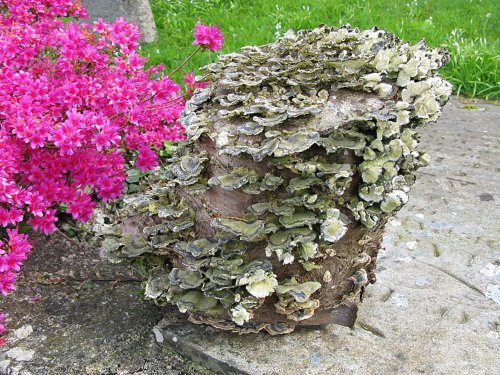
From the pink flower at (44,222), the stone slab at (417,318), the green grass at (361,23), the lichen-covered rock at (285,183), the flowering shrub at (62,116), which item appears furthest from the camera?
the green grass at (361,23)

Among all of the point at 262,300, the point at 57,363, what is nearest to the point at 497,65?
the point at 262,300

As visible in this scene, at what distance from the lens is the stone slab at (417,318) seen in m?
1.85

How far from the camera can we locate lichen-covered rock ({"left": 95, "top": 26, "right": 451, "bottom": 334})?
1635 mm

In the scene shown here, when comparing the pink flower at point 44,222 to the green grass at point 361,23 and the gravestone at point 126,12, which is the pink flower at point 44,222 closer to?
the green grass at point 361,23

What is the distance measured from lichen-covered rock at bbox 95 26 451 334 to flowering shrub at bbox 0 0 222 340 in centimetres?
36

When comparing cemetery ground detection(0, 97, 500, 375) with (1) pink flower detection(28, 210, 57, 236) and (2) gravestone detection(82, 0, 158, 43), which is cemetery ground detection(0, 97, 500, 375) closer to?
(1) pink flower detection(28, 210, 57, 236)

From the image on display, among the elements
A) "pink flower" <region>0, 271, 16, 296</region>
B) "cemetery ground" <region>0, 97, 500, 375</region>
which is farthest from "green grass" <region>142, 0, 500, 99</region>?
"pink flower" <region>0, 271, 16, 296</region>

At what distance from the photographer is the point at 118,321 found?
207 centimetres

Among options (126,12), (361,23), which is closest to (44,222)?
(126,12)

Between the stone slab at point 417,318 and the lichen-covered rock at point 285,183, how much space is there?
0.33 feet

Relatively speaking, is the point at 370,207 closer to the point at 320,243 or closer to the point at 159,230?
the point at 320,243

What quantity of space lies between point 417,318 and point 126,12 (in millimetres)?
4490

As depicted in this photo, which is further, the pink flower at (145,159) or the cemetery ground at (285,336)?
the pink flower at (145,159)

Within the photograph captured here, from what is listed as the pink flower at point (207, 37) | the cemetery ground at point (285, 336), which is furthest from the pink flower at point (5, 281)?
the pink flower at point (207, 37)
